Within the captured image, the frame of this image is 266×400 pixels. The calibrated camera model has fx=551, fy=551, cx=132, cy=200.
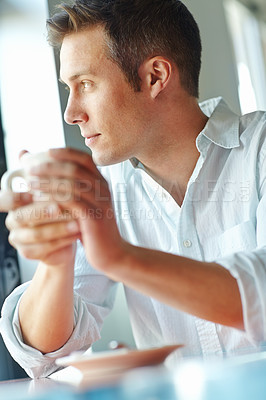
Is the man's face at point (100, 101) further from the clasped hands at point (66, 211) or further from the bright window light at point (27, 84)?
the clasped hands at point (66, 211)

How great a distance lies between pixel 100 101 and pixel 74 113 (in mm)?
79

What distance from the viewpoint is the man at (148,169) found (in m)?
1.24

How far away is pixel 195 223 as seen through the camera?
Answer: 1.48m

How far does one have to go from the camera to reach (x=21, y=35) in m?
1.93

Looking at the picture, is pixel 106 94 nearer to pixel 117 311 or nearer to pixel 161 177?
pixel 161 177

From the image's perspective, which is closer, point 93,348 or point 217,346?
point 217,346

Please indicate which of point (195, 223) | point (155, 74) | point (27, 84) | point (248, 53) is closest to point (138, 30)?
point (155, 74)

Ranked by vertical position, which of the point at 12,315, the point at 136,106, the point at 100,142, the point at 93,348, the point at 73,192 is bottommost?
the point at 93,348

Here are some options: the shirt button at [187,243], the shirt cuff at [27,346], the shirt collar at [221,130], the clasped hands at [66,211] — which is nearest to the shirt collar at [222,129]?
the shirt collar at [221,130]

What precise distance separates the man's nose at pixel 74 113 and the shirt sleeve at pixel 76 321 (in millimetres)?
349

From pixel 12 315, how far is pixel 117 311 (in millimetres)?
853

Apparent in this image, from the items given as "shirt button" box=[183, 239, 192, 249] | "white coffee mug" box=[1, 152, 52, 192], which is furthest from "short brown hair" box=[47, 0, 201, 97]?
"white coffee mug" box=[1, 152, 52, 192]

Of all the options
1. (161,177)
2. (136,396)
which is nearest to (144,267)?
(136,396)

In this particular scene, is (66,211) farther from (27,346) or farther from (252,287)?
(27,346)
